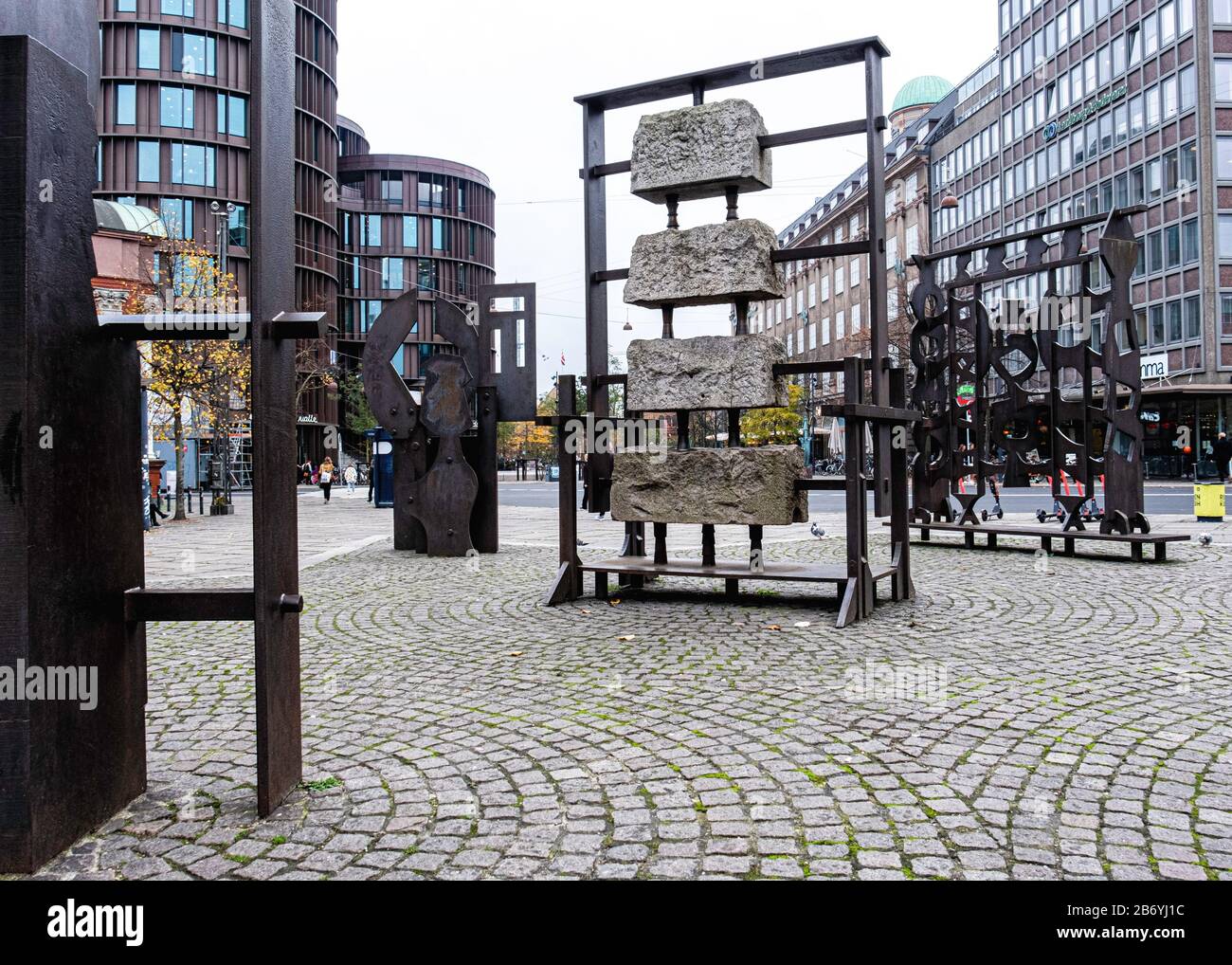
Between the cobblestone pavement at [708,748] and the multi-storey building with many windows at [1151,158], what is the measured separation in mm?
27706

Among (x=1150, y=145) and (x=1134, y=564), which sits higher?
(x=1150, y=145)

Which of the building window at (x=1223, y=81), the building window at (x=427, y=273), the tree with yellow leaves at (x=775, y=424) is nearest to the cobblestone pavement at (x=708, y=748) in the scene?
the building window at (x=1223, y=81)

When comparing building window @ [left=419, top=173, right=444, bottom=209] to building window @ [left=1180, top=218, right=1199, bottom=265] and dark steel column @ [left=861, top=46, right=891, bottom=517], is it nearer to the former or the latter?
building window @ [left=1180, top=218, right=1199, bottom=265]

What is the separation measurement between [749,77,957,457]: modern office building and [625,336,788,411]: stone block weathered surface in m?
→ 44.5

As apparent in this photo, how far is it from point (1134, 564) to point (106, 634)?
9624 millimetres

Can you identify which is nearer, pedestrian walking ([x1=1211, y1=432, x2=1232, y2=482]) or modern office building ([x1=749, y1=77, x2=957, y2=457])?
pedestrian walking ([x1=1211, y1=432, x2=1232, y2=482])

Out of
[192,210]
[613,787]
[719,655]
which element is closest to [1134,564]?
[719,655]

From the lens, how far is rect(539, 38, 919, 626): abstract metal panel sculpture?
272 inches

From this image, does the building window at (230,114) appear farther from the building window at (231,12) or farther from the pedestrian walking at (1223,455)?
the pedestrian walking at (1223,455)

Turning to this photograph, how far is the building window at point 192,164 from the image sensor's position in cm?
5244

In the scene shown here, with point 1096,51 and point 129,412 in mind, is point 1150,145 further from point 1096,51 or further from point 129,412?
point 129,412

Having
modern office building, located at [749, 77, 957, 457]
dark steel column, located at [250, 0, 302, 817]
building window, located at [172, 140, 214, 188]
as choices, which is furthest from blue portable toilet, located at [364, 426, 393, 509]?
building window, located at [172, 140, 214, 188]

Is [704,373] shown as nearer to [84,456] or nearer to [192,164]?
[84,456]

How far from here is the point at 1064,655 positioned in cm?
546
